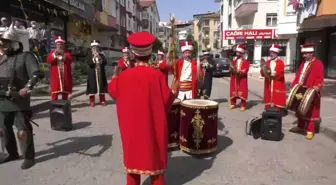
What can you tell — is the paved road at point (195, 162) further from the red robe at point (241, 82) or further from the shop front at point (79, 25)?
Answer: the shop front at point (79, 25)

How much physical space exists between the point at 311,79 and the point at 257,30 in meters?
28.3

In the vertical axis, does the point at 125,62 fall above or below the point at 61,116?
above

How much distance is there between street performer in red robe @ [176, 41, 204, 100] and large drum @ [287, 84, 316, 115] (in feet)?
6.00

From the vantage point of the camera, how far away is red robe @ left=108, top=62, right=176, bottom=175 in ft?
11.2

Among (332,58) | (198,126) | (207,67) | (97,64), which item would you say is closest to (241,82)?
(207,67)

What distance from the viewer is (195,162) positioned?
5148 millimetres

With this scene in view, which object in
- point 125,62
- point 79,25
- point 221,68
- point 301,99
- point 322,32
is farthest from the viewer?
point 221,68

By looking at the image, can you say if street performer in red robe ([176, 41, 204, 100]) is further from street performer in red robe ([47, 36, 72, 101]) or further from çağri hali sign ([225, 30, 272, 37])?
çağri hali sign ([225, 30, 272, 37])

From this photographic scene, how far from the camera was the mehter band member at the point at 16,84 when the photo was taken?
4559 millimetres

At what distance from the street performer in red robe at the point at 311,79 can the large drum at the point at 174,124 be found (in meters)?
2.70

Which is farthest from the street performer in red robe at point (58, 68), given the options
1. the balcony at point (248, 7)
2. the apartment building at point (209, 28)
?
the apartment building at point (209, 28)

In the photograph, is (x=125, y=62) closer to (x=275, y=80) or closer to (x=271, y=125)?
(x=275, y=80)

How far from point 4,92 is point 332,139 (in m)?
5.97

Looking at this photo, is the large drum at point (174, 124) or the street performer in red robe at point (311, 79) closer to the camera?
the large drum at point (174, 124)
